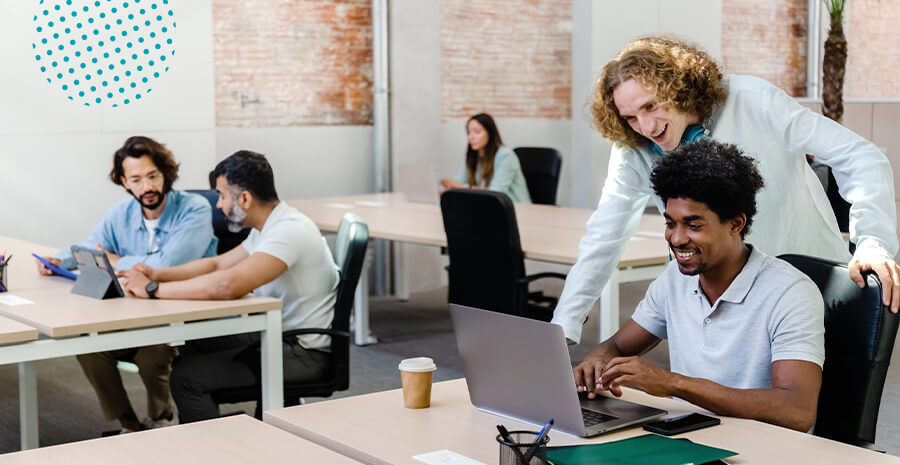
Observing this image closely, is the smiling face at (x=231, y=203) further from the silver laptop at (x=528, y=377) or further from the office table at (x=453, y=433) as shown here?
the silver laptop at (x=528, y=377)

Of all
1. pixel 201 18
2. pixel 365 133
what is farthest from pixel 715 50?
pixel 201 18

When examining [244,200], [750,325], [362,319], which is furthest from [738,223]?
[362,319]

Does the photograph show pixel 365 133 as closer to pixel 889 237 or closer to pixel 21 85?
pixel 21 85

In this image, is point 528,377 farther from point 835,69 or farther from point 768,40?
point 768,40

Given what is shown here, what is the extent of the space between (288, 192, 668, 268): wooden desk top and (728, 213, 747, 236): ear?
204 cm

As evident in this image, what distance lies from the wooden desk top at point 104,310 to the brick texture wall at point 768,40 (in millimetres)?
6701

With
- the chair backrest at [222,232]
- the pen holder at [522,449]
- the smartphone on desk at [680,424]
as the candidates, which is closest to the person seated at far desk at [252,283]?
the chair backrest at [222,232]

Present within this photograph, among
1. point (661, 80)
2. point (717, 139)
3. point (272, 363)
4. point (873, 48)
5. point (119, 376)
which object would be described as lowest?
point (119, 376)

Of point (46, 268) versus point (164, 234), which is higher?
point (164, 234)

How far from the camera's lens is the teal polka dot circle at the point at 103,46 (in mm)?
6016

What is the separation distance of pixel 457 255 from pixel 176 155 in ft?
7.73

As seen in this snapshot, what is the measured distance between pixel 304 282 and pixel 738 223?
185 cm

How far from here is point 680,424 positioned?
6.72 feet

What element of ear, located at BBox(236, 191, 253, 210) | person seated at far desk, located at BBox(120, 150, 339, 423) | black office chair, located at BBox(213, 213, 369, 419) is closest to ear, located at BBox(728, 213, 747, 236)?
black office chair, located at BBox(213, 213, 369, 419)
